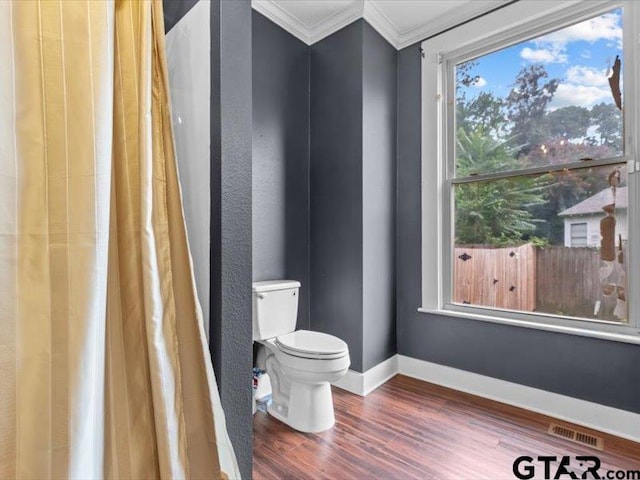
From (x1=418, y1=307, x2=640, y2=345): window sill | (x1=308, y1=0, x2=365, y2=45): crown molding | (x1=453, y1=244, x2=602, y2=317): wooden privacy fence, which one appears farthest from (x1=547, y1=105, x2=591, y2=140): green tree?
(x1=308, y1=0, x2=365, y2=45): crown molding

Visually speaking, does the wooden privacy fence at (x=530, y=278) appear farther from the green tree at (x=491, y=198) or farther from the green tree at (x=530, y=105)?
the green tree at (x=530, y=105)

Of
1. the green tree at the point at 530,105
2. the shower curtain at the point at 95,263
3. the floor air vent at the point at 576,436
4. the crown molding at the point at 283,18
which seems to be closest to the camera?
the shower curtain at the point at 95,263

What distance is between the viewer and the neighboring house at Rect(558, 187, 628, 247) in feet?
5.90

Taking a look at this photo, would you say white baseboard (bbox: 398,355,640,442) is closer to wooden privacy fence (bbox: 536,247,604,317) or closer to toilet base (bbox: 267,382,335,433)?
wooden privacy fence (bbox: 536,247,604,317)

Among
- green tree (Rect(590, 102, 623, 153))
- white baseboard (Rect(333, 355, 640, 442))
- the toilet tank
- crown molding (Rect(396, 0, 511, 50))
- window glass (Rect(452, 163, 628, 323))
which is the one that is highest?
crown molding (Rect(396, 0, 511, 50))

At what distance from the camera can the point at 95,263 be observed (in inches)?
31.9

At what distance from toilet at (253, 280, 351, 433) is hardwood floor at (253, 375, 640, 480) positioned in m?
0.07

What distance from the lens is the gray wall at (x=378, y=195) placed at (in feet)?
7.30

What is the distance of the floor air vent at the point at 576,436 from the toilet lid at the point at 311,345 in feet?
3.85

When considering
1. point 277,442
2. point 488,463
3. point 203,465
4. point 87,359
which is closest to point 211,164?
point 87,359

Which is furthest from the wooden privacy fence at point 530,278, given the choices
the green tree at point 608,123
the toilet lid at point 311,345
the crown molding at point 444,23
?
the crown molding at point 444,23

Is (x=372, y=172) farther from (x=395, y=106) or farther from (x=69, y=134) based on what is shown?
(x=69, y=134)

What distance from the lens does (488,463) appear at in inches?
60.1

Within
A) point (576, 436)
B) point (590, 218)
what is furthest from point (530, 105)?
point (576, 436)
